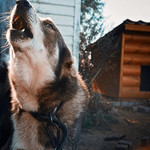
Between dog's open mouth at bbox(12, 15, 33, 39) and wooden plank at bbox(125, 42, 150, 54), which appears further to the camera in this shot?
wooden plank at bbox(125, 42, 150, 54)

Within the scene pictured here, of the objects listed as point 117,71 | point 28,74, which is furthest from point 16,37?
point 117,71

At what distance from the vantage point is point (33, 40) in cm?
178

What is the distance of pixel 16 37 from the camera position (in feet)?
5.45

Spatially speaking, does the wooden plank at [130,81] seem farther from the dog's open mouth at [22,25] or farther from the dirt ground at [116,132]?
the dog's open mouth at [22,25]

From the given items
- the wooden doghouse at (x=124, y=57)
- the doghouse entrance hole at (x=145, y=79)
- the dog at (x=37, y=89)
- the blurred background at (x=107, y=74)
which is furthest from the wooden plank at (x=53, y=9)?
the doghouse entrance hole at (x=145, y=79)

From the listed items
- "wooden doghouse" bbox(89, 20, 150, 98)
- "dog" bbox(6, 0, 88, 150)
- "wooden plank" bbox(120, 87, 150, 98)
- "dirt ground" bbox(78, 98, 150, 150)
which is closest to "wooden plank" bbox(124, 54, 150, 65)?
"wooden doghouse" bbox(89, 20, 150, 98)

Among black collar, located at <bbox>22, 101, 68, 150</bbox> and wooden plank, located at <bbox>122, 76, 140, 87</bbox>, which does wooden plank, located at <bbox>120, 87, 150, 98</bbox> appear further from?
black collar, located at <bbox>22, 101, 68, 150</bbox>

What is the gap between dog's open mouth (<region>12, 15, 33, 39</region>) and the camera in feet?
5.83

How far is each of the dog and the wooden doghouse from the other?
4505mm

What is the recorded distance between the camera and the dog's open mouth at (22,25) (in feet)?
5.83

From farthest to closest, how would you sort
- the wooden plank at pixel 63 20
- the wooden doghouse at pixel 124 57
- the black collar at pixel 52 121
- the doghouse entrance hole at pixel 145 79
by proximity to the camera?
the doghouse entrance hole at pixel 145 79 → the wooden doghouse at pixel 124 57 → the wooden plank at pixel 63 20 → the black collar at pixel 52 121

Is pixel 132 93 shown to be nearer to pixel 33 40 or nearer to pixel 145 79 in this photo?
pixel 145 79

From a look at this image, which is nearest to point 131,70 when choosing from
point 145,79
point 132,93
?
point 132,93

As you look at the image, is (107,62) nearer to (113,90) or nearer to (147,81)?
(113,90)
